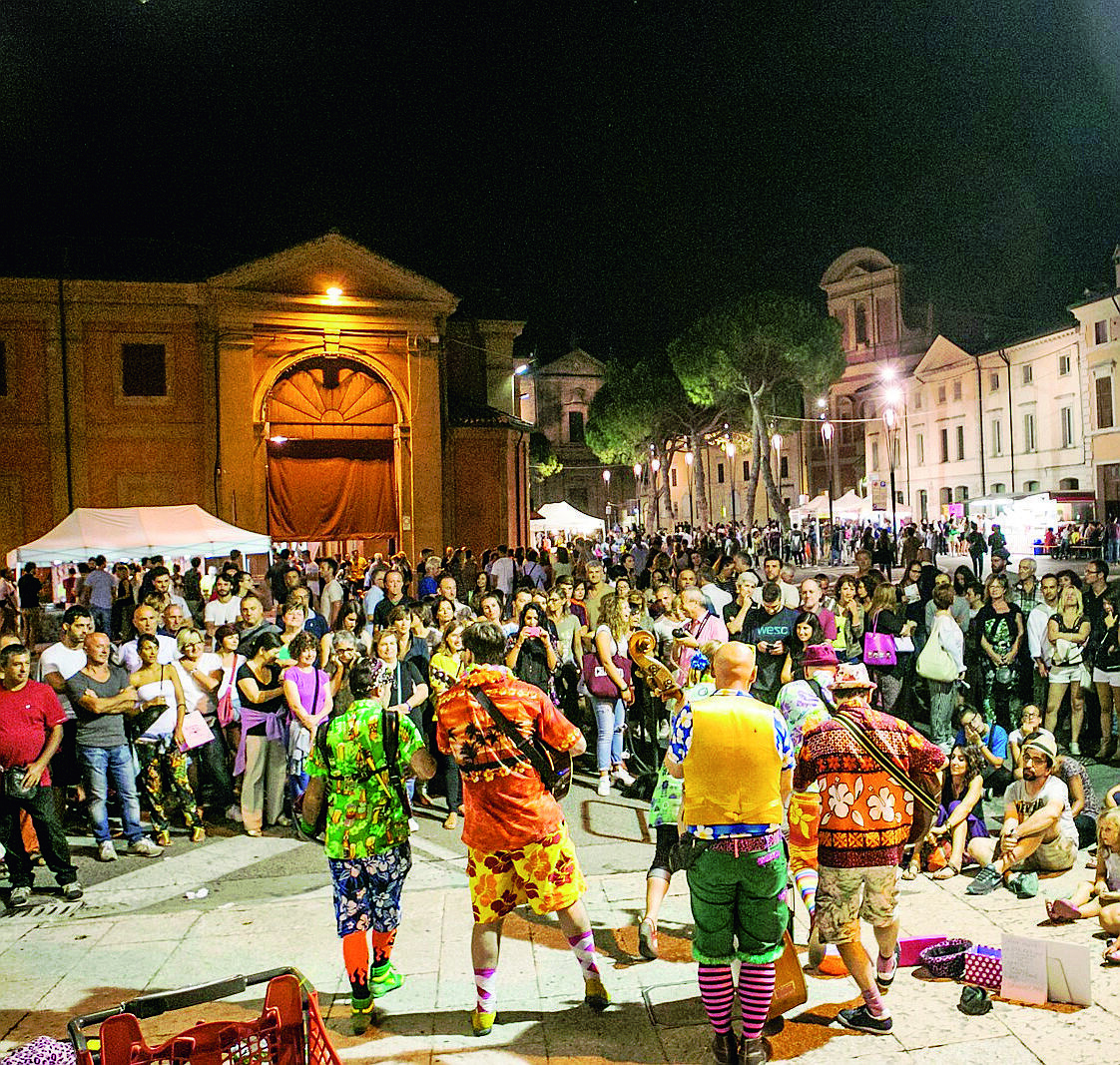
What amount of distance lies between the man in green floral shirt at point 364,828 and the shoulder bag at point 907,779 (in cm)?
203

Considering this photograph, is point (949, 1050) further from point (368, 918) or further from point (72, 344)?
point (72, 344)

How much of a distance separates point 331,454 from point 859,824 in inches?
913

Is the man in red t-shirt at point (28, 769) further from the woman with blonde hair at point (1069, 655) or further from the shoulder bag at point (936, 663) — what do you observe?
the woman with blonde hair at point (1069, 655)

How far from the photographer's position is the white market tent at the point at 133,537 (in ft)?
48.1

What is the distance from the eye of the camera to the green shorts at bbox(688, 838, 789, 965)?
3979 millimetres

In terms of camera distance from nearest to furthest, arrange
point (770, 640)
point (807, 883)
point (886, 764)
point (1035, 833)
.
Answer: point (886, 764), point (807, 883), point (1035, 833), point (770, 640)

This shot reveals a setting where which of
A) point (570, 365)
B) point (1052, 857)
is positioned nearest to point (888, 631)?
point (1052, 857)

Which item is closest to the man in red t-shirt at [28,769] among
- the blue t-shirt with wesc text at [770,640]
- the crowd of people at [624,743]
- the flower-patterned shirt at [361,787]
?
the crowd of people at [624,743]

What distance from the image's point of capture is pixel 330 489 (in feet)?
84.4

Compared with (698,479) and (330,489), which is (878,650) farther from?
(698,479)

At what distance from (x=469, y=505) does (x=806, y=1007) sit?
2359 cm

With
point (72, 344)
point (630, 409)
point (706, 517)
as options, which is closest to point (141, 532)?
point (72, 344)

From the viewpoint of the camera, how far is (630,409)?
5050 cm

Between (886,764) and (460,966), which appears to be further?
(460,966)
